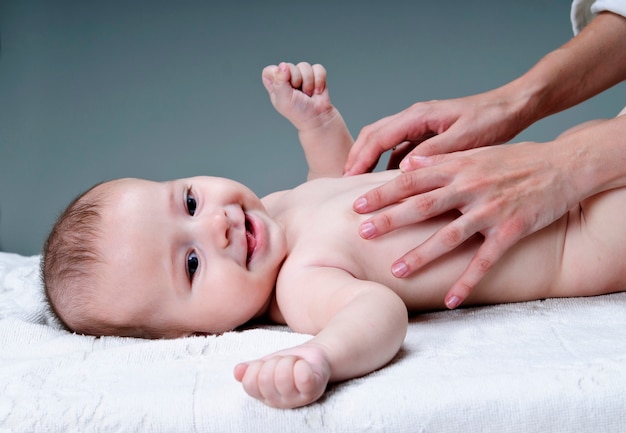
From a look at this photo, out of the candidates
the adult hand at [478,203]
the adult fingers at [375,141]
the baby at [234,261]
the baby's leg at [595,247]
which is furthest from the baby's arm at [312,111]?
the baby's leg at [595,247]

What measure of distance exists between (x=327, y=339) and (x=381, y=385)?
87mm

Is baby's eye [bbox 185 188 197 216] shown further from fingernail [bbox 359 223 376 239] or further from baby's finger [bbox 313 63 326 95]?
baby's finger [bbox 313 63 326 95]

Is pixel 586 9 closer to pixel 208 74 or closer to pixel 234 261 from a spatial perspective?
pixel 234 261

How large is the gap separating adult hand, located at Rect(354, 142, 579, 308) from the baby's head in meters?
0.23

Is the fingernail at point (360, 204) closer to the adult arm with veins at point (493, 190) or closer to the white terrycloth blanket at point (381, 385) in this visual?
the adult arm with veins at point (493, 190)

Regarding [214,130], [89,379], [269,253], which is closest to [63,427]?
[89,379]

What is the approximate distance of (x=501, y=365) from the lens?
0.84 m

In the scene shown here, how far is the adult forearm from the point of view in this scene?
1.46 m

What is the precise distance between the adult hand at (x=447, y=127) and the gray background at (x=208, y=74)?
1.44 metres

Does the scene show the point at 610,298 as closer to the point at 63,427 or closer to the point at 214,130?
the point at 63,427

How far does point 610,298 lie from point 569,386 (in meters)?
0.45

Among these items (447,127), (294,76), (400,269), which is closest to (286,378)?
(400,269)

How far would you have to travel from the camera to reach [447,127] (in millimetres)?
1391

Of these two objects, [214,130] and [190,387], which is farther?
[214,130]
